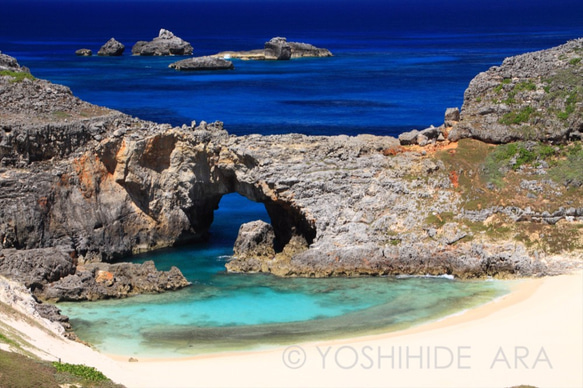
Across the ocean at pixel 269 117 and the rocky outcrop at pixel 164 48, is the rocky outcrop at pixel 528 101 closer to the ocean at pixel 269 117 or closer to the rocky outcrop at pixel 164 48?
the ocean at pixel 269 117

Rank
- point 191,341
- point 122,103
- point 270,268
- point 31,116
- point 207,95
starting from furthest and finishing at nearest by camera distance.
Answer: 1. point 207,95
2. point 122,103
3. point 31,116
4. point 270,268
5. point 191,341

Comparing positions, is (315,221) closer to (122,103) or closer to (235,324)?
(235,324)

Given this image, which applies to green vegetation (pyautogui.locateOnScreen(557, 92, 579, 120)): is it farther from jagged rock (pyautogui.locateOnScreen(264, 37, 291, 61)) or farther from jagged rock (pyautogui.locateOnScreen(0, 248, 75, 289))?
jagged rock (pyautogui.locateOnScreen(264, 37, 291, 61))

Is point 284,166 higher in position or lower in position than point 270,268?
higher

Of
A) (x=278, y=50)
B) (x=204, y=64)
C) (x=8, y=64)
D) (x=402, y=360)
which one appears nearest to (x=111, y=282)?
(x=402, y=360)

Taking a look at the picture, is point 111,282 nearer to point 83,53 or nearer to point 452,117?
point 452,117

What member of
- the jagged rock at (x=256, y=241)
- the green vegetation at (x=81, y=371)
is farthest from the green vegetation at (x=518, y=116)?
the green vegetation at (x=81, y=371)

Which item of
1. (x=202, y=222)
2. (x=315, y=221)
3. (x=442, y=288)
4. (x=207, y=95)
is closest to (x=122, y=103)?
(x=207, y=95)
